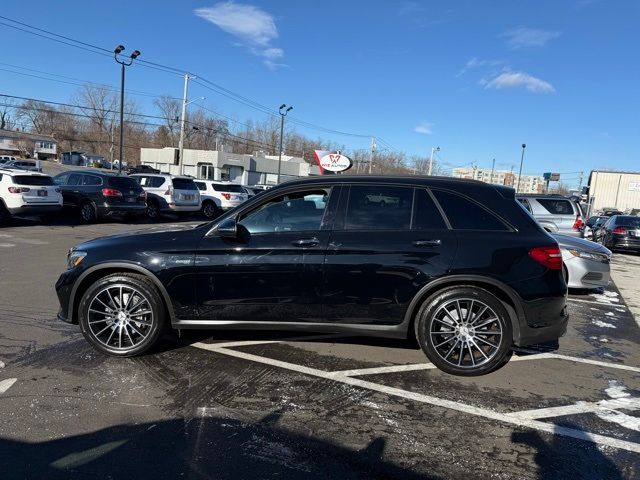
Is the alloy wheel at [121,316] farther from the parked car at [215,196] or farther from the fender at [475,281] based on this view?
the parked car at [215,196]

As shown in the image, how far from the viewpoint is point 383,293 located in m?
4.42

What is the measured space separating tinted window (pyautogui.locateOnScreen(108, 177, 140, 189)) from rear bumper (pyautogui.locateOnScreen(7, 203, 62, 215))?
244cm

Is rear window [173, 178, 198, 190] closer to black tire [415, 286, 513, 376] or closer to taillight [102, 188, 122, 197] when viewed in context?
taillight [102, 188, 122, 197]

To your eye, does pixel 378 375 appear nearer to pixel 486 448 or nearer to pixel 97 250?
pixel 486 448

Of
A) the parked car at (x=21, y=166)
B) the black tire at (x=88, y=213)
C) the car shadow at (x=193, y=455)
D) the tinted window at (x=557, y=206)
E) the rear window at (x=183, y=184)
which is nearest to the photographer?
the car shadow at (x=193, y=455)

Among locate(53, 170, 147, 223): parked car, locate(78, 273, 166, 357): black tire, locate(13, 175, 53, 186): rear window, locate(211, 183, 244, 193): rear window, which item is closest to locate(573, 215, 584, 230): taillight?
locate(78, 273, 166, 357): black tire

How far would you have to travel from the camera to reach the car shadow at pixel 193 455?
291cm

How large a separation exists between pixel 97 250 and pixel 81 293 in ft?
1.59

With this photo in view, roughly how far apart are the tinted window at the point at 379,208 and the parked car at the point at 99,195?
48.7 ft

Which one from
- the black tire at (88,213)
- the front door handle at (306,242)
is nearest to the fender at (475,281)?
the front door handle at (306,242)

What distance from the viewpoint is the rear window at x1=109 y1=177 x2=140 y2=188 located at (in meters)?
17.5

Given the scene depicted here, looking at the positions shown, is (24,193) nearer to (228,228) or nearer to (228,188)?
(228,188)

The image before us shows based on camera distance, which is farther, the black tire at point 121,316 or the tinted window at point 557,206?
the tinted window at point 557,206

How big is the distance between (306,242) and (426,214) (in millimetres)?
1154
